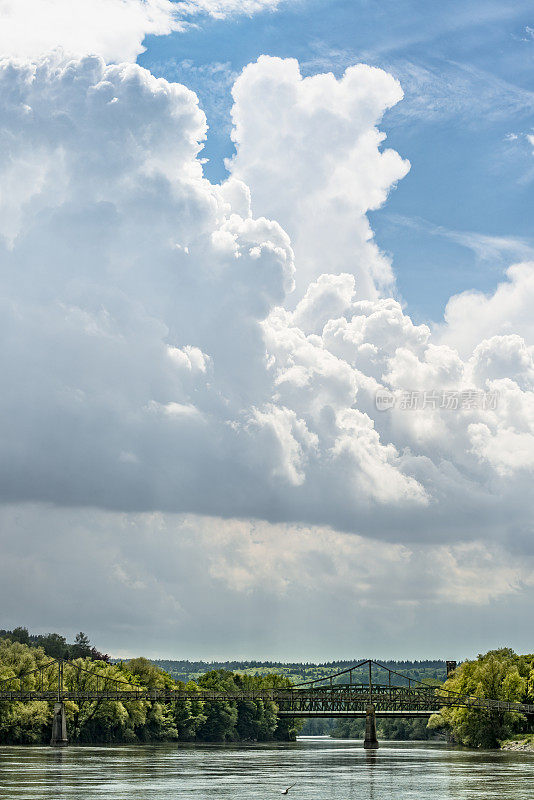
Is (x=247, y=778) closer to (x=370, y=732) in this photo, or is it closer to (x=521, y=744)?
(x=521, y=744)

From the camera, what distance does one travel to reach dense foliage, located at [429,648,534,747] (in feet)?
551

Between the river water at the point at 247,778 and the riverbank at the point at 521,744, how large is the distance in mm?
16041

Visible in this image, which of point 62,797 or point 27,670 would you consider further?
point 27,670

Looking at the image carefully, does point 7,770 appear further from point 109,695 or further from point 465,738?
point 465,738

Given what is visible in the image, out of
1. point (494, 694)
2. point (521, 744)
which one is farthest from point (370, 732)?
point (521, 744)

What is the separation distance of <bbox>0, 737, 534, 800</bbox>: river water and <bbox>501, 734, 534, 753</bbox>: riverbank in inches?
632

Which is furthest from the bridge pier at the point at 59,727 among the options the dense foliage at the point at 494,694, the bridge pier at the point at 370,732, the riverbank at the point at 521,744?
the riverbank at the point at 521,744

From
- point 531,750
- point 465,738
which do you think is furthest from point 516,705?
point 465,738

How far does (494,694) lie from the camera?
17800 centimetres

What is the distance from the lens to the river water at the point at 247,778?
77.6m

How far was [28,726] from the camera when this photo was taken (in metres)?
168

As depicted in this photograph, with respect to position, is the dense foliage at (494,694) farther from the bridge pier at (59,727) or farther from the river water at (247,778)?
the bridge pier at (59,727)

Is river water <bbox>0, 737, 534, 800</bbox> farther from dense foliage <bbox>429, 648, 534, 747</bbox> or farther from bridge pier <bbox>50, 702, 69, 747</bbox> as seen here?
dense foliage <bbox>429, 648, 534, 747</bbox>

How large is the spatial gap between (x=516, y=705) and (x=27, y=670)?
269ft
